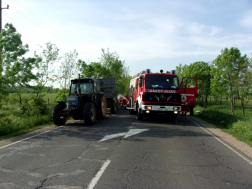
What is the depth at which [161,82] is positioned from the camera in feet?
45.4

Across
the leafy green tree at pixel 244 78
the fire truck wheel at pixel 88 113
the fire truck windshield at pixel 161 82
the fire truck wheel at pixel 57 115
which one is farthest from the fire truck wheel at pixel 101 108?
the leafy green tree at pixel 244 78

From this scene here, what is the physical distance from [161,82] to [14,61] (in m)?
8.46

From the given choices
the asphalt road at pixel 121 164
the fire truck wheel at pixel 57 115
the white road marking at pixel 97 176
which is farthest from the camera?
the fire truck wheel at pixel 57 115

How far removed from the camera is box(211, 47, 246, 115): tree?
27.6 metres

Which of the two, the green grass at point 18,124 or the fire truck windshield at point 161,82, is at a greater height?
the fire truck windshield at point 161,82

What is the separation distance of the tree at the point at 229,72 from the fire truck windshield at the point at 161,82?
16.5 metres

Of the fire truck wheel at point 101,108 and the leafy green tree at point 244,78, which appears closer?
the fire truck wheel at point 101,108

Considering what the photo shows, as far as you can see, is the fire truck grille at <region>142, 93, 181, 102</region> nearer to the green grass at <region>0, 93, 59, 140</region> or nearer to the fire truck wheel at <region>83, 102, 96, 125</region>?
the fire truck wheel at <region>83, 102, 96, 125</region>

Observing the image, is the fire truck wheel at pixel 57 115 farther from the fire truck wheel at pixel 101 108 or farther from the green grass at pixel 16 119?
the fire truck wheel at pixel 101 108

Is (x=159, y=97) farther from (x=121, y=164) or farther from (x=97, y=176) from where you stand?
(x=97, y=176)

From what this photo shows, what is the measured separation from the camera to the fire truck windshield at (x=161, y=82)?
13.6m

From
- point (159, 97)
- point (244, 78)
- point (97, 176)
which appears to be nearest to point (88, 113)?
point (159, 97)

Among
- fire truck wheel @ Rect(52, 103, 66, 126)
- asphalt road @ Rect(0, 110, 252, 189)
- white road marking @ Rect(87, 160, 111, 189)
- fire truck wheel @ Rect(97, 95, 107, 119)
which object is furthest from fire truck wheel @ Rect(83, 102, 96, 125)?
white road marking @ Rect(87, 160, 111, 189)

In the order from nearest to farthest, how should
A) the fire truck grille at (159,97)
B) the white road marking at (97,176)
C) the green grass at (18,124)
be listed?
the white road marking at (97,176)
the green grass at (18,124)
the fire truck grille at (159,97)
